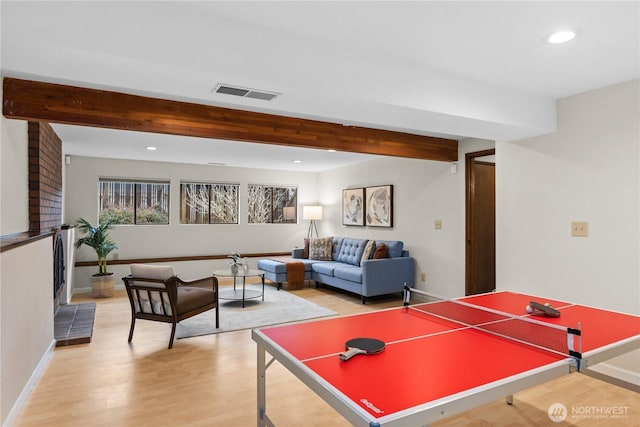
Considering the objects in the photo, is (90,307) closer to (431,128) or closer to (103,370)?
(103,370)

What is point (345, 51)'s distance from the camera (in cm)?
243

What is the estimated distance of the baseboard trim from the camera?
92.2 inches

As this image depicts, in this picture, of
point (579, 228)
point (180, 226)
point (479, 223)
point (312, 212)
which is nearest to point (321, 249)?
point (312, 212)

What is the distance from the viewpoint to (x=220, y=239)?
7738 mm

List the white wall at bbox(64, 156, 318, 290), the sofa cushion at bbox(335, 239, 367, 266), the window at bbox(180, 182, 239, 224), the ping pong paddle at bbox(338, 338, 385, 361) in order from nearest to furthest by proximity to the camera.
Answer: the ping pong paddle at bbox(338, 338, 385, 361) < the sofa cushion at bbox(335, 239, 367, 266) < the white wall at bbox(64, 156, 318, 290) < the window at bbox(180, 182, 239, 224)

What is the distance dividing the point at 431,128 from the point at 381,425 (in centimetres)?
276

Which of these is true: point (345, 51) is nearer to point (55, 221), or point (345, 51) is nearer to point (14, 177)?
point (14, 177)

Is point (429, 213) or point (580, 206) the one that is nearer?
point (580, 206)

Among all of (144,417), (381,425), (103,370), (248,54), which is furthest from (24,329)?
(381,425)

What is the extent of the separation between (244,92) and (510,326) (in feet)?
6.82

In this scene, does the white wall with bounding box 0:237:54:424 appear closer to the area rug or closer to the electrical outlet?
the area rug

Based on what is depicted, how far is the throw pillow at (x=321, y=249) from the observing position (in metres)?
7.24

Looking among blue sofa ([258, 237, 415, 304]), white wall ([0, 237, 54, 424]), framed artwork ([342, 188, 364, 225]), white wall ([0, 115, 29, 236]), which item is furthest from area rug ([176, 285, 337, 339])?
framed artwork ([342, 188, 364, 225])

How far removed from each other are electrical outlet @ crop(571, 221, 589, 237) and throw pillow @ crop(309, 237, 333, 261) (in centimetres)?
449
